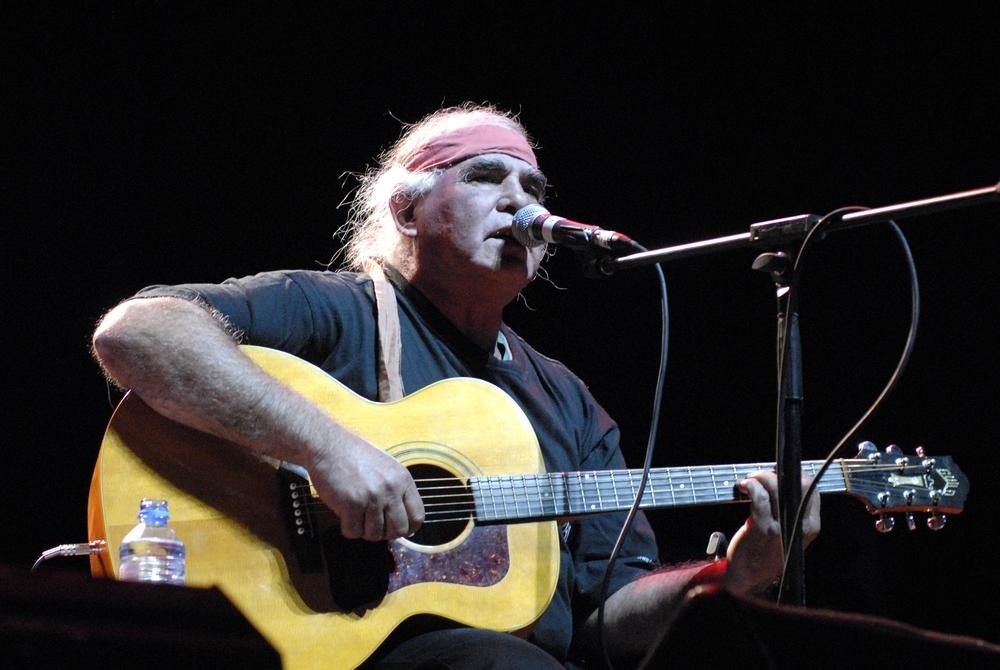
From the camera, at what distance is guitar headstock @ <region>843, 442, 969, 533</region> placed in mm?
3162

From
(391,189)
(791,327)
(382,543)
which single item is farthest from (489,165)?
(791,327)

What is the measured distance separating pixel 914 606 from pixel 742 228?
184 centimetres

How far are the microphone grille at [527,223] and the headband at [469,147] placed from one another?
57 cm

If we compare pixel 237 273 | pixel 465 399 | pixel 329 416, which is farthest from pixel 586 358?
pixel 329 416

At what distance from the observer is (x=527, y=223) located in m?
2.98

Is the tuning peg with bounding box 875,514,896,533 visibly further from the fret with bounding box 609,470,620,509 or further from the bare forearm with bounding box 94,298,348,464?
the bare forearm with bounding box 94,298,348,464

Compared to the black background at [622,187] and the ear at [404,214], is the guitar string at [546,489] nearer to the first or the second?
the black background at [622,187]

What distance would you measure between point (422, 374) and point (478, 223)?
574mm

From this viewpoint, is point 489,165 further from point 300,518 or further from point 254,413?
point 300,518

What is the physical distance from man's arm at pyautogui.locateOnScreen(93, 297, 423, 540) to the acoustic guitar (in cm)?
7

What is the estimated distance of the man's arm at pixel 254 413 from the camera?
2537 mm

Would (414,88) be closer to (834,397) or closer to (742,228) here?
(742,228)

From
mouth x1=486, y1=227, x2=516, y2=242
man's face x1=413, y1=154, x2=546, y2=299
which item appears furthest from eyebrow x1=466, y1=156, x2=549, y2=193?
mouth x1=486, y1=227, x2=516, y2=242

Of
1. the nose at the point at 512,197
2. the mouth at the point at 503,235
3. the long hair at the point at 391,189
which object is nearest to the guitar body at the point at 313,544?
the mouth at the point at 503,235
